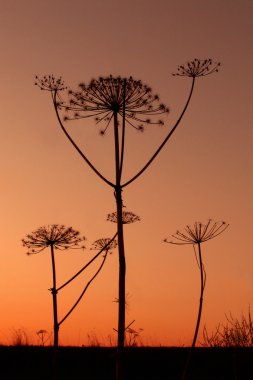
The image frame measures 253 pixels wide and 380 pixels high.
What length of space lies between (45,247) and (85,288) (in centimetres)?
769

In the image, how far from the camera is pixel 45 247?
19469 mm

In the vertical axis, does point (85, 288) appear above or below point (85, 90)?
below

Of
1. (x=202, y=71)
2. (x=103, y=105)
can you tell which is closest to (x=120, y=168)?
(x=103, y=105)
